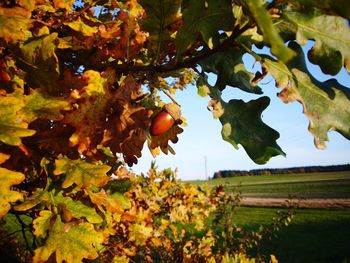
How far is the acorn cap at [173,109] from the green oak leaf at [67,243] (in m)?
0.67

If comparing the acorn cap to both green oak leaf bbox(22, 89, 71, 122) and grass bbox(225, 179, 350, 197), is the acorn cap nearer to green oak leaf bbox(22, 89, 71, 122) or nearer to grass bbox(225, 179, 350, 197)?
green oak leaf bbox(22, 89, 71, 122)

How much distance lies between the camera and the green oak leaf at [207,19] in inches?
46.3

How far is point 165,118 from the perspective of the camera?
5.06 ft

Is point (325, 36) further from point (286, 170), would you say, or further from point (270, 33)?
point (286, 170)

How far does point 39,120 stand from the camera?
1559mm

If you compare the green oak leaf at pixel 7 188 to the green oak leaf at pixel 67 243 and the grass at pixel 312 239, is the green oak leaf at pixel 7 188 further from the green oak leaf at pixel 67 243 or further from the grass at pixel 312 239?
the grass at pixel 312 239

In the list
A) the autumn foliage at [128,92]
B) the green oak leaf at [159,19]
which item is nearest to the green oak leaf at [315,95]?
the autumn foliage at [128,92]

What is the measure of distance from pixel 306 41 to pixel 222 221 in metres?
8.63

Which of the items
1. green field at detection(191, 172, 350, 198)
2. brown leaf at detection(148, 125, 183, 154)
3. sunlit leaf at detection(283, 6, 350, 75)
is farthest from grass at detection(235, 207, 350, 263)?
sunlit leaf at detection(283, 6, 350, 75)

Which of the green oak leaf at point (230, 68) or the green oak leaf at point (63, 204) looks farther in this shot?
the green oak leaf at point (63, 204)

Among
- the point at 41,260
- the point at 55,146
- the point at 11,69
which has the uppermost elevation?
the point at 11,69

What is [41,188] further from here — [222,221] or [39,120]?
[222,221]

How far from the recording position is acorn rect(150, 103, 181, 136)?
5.03 feet

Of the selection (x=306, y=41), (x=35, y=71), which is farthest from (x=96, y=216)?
(x=306, y=41)
